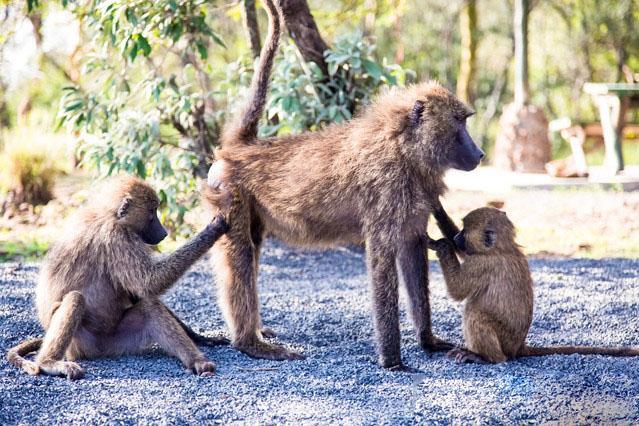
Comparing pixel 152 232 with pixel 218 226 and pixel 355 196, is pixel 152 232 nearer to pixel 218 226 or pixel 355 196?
pixel 218 226

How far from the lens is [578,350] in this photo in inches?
163

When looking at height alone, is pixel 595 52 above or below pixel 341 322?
above

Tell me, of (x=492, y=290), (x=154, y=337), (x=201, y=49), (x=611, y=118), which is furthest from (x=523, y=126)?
(x=154, y=337)

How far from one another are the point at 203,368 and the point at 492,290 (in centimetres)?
143

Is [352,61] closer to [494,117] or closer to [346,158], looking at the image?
[346,158]

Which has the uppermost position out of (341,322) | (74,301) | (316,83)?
(316,83)

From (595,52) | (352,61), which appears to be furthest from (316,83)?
(595,52)

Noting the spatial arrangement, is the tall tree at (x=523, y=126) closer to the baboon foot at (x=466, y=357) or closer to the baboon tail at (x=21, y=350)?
the baboon foot at (x=466, y=357)

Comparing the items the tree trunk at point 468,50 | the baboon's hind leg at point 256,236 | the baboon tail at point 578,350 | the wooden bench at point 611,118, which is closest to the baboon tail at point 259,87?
the baboon's hind leg at point 256,236

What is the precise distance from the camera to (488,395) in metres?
3.51

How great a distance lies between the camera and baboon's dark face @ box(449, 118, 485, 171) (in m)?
4.05

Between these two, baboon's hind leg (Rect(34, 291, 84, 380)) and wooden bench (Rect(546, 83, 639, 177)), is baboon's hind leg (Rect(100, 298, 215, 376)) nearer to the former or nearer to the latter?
baboon's hind leg (Rect(34, 291, 84, 380))

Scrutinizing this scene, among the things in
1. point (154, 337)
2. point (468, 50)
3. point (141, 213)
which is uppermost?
point (468, 50)

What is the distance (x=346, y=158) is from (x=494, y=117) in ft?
51.3
